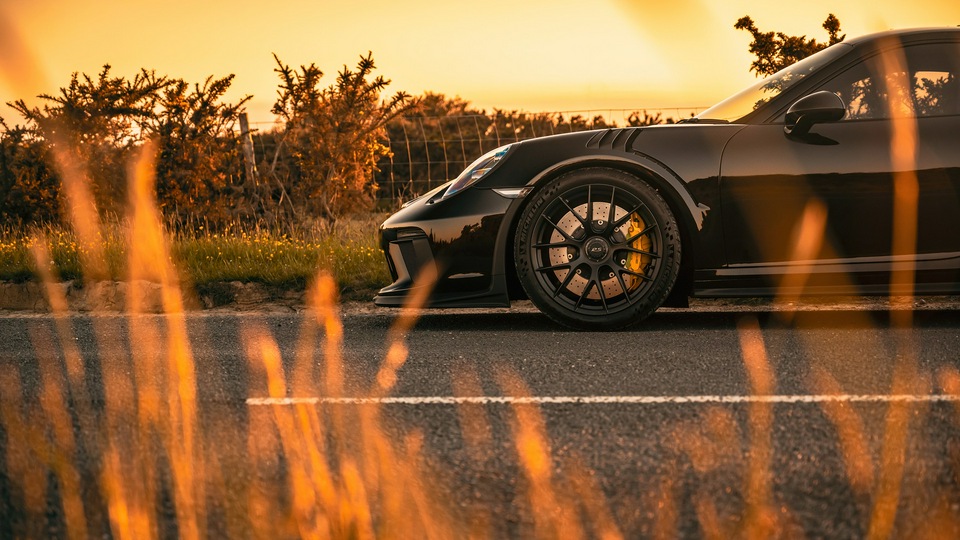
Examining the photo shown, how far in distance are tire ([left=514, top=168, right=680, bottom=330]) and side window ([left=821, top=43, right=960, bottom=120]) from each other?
1.16 m

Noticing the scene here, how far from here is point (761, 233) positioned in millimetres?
5121

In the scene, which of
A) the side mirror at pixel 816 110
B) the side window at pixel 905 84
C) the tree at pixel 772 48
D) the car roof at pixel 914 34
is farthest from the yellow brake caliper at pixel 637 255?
the tree at pixel 772 48

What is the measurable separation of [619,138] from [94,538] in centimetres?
365

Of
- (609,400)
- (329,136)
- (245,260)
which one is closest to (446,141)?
(329,136)

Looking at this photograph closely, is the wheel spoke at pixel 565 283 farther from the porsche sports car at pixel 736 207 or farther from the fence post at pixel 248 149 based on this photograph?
the fence post at pixel 248 149

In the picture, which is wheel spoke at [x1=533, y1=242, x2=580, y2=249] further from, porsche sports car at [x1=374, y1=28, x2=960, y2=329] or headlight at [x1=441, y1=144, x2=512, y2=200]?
headlight at [x1=441, y1=144, x2=512, y2=200]

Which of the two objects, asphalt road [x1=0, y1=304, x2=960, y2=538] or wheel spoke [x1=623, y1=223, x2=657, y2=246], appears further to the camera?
wheel spoke [x1=623, y1=223, x2=657, y2=246]

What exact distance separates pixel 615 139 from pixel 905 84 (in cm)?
153

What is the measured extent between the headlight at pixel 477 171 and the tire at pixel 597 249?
316 millimetres

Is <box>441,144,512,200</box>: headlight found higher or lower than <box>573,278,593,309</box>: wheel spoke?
higher

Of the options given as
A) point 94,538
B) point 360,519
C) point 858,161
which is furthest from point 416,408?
point 858,161

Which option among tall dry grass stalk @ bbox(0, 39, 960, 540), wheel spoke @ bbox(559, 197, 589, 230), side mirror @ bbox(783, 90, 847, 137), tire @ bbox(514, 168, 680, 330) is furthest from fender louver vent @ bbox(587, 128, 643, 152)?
tall dry grass stalk @ bbox(0, 39, 960, 540)

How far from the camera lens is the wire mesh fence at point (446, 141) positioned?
13219 millimetres

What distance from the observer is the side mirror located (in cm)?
496
